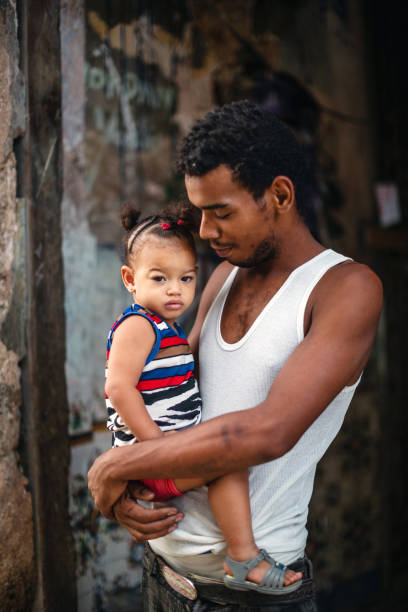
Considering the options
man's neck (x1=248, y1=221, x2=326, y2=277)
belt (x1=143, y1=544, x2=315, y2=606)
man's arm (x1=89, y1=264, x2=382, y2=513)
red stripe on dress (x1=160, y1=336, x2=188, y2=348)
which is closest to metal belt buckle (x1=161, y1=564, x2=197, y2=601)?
belt (x1=143, y1=544, x2=315, y2=606)

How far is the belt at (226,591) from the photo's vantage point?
1.57 meters

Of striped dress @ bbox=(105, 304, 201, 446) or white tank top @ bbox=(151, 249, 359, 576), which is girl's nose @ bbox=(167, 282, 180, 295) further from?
white tank top @ bbox=(151, 249, 359, 576)

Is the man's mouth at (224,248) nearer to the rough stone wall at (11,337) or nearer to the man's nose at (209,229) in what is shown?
the man's nose at (209,229)

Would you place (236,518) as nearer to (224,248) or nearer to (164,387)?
(164,387)

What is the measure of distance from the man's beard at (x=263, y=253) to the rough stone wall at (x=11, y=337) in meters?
0.87

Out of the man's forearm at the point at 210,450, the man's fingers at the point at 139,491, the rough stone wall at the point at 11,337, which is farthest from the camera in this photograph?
the rough stone wall at the point at 11,337

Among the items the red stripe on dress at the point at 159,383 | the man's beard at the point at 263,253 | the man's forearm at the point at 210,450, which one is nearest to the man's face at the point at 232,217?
the man's beard at the point at 263,253

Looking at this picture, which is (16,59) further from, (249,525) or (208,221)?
(249,525)

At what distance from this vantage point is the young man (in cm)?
144

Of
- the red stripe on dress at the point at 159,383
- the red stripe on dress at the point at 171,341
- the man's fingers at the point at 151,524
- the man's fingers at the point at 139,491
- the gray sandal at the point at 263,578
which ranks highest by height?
the red stripe on dress at the point at 171,341

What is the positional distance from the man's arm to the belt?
15.0 inches

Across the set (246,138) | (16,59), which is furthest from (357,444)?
(16,59)

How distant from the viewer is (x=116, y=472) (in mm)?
1568

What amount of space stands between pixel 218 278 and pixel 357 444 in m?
2.44
